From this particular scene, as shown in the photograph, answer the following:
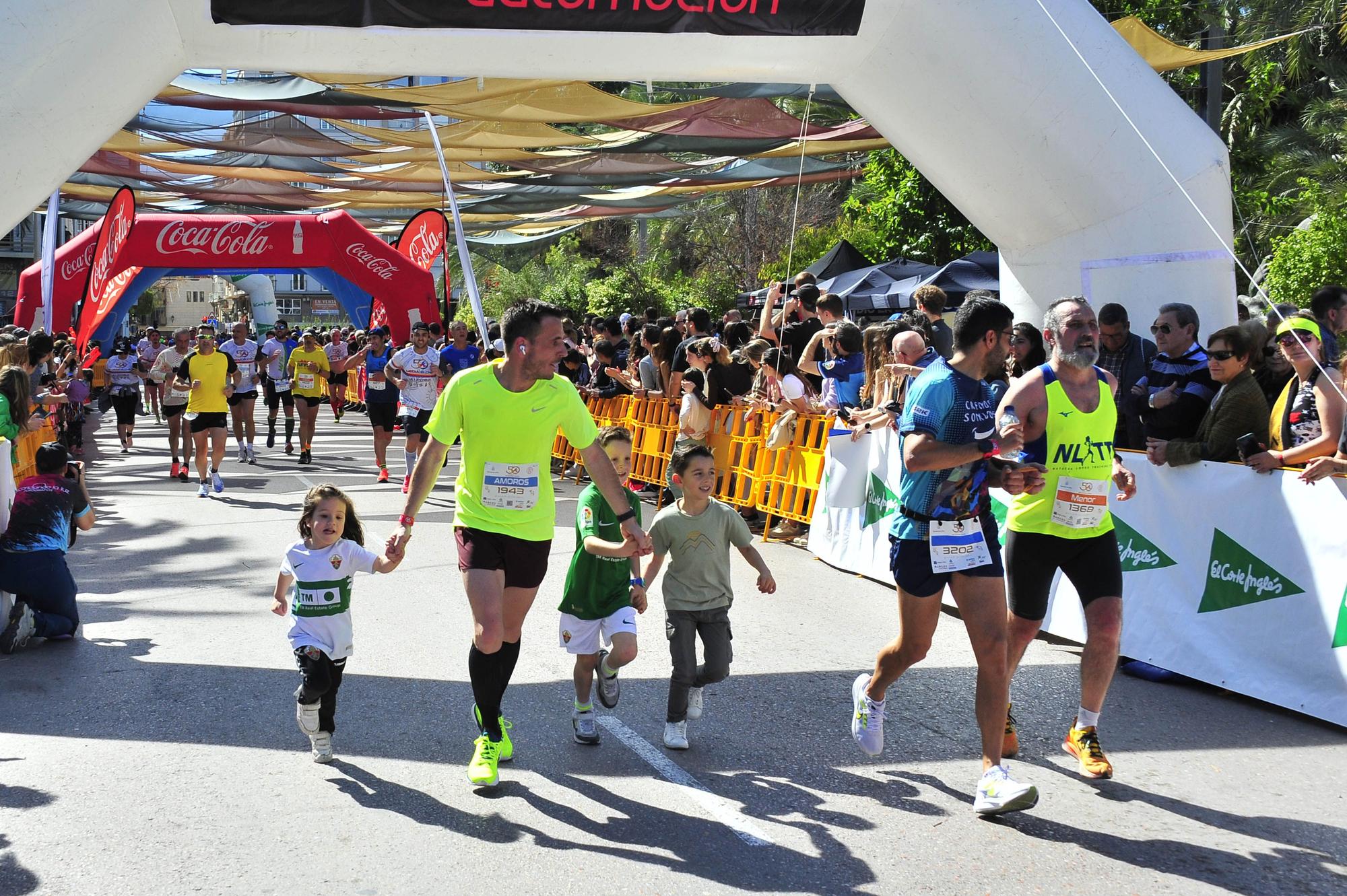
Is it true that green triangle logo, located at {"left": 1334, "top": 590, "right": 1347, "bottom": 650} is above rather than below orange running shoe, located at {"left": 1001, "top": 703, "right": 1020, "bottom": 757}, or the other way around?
above

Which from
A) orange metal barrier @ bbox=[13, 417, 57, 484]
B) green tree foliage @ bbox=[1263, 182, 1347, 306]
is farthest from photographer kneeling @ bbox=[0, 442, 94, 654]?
green tree foliage @ bbox=[1263, 182, 1347, 306]

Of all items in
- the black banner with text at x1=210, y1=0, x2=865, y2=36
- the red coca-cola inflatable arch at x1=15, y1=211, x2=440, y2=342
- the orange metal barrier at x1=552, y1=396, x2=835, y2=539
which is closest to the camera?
the black banner with text at x1=210, y1=0, x2=865, y2=36

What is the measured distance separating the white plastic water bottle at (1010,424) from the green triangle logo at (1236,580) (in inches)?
79.9

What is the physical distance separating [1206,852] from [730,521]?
2286 millimetres

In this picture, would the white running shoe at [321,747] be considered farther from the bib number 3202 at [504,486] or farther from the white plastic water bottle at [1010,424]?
the white plastic water bottle at [1010,424]

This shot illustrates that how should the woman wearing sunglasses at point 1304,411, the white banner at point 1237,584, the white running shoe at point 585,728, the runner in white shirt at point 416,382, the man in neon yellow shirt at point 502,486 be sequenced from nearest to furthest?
A: the man in neon yellow shirt at point 502,486 < the white running shoe at point 585,728 < the white banner at point 1237,584 < the woman wearing sunglasses at point 1304,411 < the runner in white shirt at point 416,382

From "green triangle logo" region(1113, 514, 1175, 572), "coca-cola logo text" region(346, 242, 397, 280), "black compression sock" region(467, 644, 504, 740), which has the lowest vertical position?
"black compression sock" region(467, 644, 504, 740)

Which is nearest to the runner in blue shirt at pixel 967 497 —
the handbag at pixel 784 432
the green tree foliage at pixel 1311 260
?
the handbag at pixel 784 432

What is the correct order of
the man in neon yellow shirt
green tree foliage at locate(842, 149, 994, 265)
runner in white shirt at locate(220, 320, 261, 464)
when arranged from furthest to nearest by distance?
green tree foliage at locate(842, 149, 994, 265) < runner in white shirt at locate(220, 320, 261, 464) < the man in neon yellow shirt

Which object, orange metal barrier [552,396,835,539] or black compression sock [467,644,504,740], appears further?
orange metal barrier [552,396,835,539]

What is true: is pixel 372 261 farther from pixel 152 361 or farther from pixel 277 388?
pixel 152 361

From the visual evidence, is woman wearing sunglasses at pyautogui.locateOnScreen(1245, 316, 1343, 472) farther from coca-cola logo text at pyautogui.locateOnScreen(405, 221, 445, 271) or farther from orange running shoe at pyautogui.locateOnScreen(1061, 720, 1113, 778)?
coca-cola logo text at pyautogui.locateOnScreen(405, 221, 445, 271)

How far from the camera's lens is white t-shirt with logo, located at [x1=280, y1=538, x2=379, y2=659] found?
5.29 m

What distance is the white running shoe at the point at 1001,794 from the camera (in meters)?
4.55
